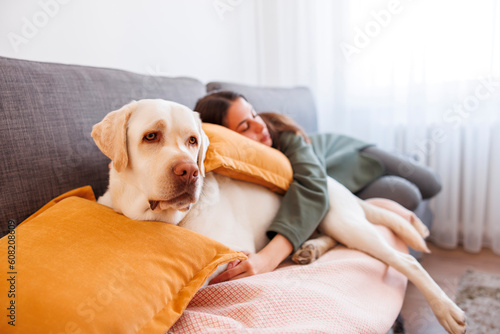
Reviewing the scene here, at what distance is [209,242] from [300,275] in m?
A: 0.38

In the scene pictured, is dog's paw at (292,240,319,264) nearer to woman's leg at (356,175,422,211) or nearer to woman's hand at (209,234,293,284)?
woman's hand at (209,234,293,284)

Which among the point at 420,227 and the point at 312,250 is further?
the point at 420,227

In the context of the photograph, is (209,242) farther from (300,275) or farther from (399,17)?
(399,17)

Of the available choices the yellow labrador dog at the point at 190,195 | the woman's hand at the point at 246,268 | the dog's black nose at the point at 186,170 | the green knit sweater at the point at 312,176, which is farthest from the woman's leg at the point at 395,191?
the dog's black nose at the point at 186,170

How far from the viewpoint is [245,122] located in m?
1.69

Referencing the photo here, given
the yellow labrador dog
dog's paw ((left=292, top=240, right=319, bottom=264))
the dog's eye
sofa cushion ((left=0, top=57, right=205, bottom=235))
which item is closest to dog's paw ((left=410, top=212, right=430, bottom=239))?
the yellow labrador dog

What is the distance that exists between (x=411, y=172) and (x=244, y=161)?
4.32 ft

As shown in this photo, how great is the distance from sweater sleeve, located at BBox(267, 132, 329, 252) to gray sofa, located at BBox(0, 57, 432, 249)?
0.73 metres

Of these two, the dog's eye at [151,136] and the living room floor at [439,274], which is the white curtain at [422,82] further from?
the dog's eye at [151,136]

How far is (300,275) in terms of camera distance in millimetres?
1200

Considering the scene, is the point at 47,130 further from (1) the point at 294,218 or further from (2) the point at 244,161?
(1) the point at 294,218

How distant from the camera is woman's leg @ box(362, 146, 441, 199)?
7.16ft

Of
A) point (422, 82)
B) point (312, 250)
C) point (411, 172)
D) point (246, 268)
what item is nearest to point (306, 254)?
point (312, 250)

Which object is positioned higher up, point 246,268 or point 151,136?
point 151,136
